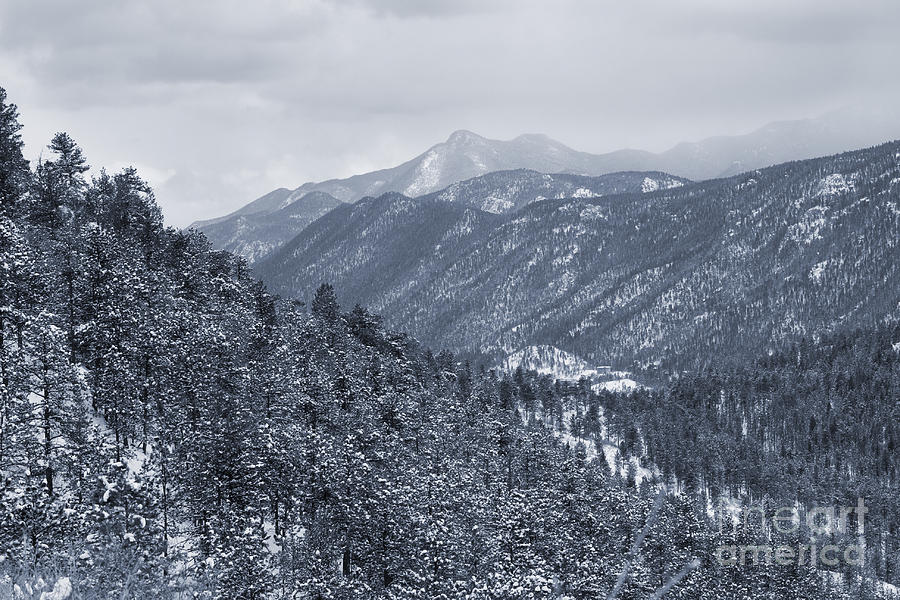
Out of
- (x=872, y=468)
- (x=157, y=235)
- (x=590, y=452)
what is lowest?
(x=872, y=468)

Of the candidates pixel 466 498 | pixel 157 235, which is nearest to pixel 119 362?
pixel 466 498

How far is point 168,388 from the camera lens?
5434 cm

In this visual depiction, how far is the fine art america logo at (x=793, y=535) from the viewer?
258 feet

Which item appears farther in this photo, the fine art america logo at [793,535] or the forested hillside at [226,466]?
the fine art america logo at [793,535]

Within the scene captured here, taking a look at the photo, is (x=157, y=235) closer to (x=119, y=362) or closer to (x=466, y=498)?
(x=119, y=362)

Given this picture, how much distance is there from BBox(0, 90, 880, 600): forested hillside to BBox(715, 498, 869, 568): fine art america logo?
329 cm

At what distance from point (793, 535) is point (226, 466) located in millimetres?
97101

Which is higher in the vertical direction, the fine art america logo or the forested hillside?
the forested hillside

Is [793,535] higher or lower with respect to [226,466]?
lower

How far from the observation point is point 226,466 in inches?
1902

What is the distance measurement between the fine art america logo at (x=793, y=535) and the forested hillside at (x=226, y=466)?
329 centimetres

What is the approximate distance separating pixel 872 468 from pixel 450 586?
195 m

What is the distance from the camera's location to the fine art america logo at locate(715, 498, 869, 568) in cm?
7850

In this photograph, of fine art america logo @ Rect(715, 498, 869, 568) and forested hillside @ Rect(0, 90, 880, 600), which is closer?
forested hillside @ Rect(0, 90, 880, 600)
